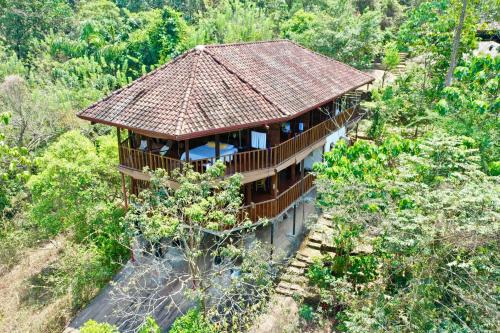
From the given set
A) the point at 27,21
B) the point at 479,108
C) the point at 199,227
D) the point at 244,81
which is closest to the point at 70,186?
the point at 199,227

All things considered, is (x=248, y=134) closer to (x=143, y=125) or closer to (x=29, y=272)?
(x=143, y=125)

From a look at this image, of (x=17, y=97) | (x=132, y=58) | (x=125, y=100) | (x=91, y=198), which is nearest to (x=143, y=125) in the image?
(x=125, y=100)

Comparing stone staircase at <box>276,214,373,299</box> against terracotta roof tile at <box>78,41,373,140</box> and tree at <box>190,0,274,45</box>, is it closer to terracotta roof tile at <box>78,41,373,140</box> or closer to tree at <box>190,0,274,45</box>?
terracotta roof tile at <box>78,41,373,140</box>

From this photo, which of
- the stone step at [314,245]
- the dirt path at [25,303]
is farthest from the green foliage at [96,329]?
the stone step at [314,245]

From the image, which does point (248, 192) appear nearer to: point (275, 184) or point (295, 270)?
point (275, 184)

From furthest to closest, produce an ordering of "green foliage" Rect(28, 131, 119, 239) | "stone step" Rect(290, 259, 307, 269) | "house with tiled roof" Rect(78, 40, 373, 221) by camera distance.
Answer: "green foliage" Rect(28, 131, 119, 239) < "stone step" Rect(290, 259, 307, 269) < "house with tiled roof" Rect(78, 40, 373, 221)

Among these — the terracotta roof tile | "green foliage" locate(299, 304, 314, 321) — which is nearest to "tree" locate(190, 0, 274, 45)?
the terracotta roof tile
